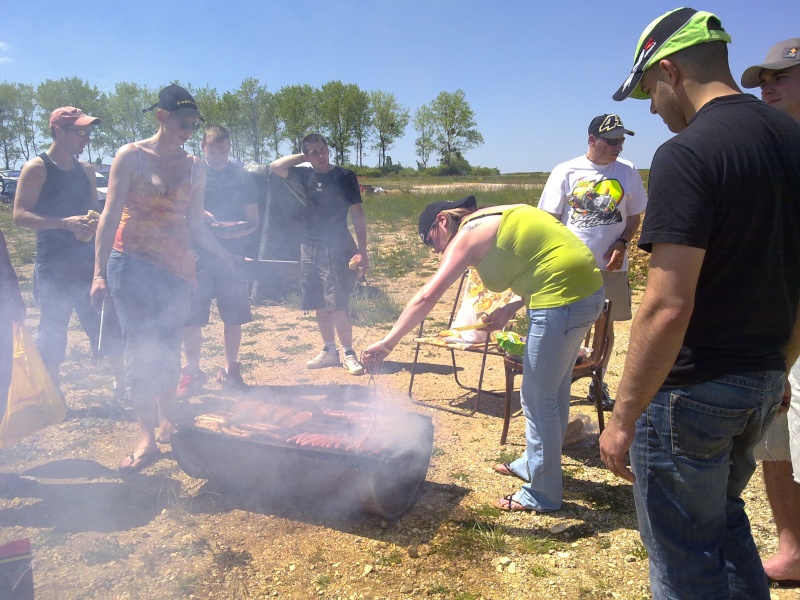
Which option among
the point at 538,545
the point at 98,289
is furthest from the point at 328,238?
the point at 538,545

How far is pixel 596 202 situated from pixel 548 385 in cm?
193

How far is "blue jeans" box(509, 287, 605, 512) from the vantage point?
9.00ft

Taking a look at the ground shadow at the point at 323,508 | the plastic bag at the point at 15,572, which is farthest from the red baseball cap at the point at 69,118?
the plastic bag at the point at 15,572

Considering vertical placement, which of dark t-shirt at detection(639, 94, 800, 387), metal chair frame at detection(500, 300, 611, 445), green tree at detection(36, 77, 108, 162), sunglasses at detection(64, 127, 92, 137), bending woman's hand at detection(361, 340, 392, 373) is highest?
green tree at detection(36, 77, 108, 162)

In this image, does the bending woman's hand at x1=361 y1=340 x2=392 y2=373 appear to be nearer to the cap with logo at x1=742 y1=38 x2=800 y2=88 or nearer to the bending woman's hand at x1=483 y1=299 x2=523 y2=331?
the bending woman's hand at x1=483 y1=299 x2=523 y2=331

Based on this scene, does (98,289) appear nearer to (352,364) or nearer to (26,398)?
(26,398)

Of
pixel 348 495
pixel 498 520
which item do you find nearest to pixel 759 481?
pixel 498 520

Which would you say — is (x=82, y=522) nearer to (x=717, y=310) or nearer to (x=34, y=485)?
(x=34, y=485)

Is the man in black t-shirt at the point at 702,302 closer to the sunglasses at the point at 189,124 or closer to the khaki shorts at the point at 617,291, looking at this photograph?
the sunglasses at the point at 189,124

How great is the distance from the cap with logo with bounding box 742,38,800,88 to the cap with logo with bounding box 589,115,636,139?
124cm

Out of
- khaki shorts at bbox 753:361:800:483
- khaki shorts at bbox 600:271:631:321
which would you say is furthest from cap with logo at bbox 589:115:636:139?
khaki shorts at bbox 753:361:800:483

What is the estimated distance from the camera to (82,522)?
292cm

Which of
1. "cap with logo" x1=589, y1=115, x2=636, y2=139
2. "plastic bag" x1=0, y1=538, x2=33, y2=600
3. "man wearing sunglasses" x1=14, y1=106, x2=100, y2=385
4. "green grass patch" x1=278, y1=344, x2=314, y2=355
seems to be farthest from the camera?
"green grass patch" x1=278, y1=344, x2=314, y2=355

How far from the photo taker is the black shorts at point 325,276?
17.4ft
